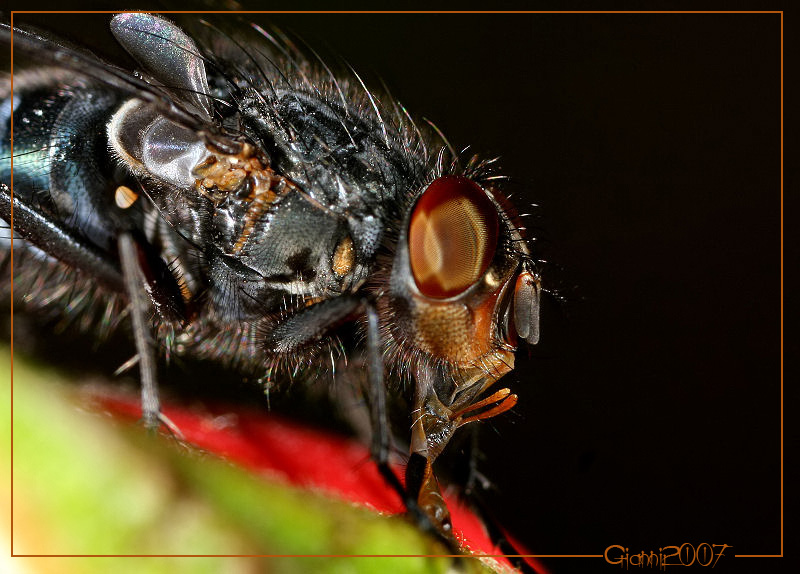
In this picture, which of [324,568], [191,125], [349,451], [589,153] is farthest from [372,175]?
[589,153]

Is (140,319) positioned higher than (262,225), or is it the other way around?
(262,225)

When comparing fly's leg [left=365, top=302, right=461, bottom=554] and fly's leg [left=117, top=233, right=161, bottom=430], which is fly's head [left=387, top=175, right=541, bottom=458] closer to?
fly's leg [left=365, top=302, right=461, bottom=554]

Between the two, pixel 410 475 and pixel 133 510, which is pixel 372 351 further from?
pixel 133 510

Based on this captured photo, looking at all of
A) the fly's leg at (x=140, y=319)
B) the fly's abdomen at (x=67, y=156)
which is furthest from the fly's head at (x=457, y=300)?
the fly's abdomen at (x=67, y=156)

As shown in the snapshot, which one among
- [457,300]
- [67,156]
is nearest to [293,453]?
[457,300]

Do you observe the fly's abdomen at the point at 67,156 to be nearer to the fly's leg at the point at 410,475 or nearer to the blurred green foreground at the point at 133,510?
the fly's leg at the point at 410,475

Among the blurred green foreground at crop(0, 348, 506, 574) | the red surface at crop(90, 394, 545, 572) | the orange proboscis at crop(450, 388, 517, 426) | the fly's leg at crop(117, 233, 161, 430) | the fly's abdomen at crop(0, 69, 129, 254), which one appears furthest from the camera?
the fly's abdomen at crop(0, 69, 129, 254)

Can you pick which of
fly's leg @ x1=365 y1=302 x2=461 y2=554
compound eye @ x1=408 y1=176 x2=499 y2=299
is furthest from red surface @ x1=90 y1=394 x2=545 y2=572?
compound eye @ x1=408 y1=176 x2=499 y2=299

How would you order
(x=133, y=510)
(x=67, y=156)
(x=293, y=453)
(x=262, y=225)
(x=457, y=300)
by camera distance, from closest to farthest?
(x=133, y=510)
(x=293, y=453)
(x=457, y=300)
(x=262, y=225)
(x=67, y=156)
